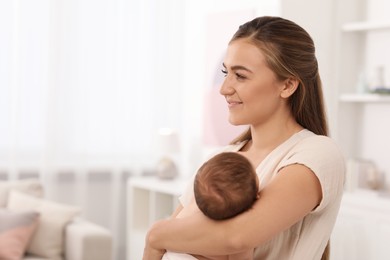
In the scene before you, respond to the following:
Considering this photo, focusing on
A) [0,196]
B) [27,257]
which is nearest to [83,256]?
[27,257]

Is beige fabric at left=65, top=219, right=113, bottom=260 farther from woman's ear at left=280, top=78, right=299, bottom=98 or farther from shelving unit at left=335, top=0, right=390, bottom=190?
woman's ear at left=280, top=78, right=299, bottom=98

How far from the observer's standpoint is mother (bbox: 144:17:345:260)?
4.95 ft

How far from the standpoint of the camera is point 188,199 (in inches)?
72.9

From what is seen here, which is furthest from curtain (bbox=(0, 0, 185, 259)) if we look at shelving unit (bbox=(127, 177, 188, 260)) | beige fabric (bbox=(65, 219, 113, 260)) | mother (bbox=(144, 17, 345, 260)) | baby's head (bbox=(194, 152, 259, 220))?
Result: baby's head (bbox=(194, 152, 259, 220))

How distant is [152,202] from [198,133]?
64 cm

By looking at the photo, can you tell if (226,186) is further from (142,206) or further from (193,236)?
(142,206)

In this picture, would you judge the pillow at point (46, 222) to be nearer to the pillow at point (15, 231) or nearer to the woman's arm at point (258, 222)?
the pillow at point (15, 231)

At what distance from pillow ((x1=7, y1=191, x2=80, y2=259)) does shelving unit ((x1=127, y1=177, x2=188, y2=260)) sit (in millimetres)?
840

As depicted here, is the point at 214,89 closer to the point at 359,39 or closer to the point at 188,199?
the point at 359,39

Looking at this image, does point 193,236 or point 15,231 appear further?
point 15,231

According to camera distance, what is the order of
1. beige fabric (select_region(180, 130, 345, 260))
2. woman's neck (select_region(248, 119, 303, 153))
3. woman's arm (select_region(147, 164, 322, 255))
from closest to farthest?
woman's arm (select_region(147, 164, 322, 255)) → beige fabric (select_region(180, 130, 345, 260)) → woman's neck (select_region(248, 119, 303, 153))

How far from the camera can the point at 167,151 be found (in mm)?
4750

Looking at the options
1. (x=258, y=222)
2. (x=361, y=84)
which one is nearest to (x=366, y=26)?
(x=361, y=84)

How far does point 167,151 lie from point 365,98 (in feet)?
4.54
